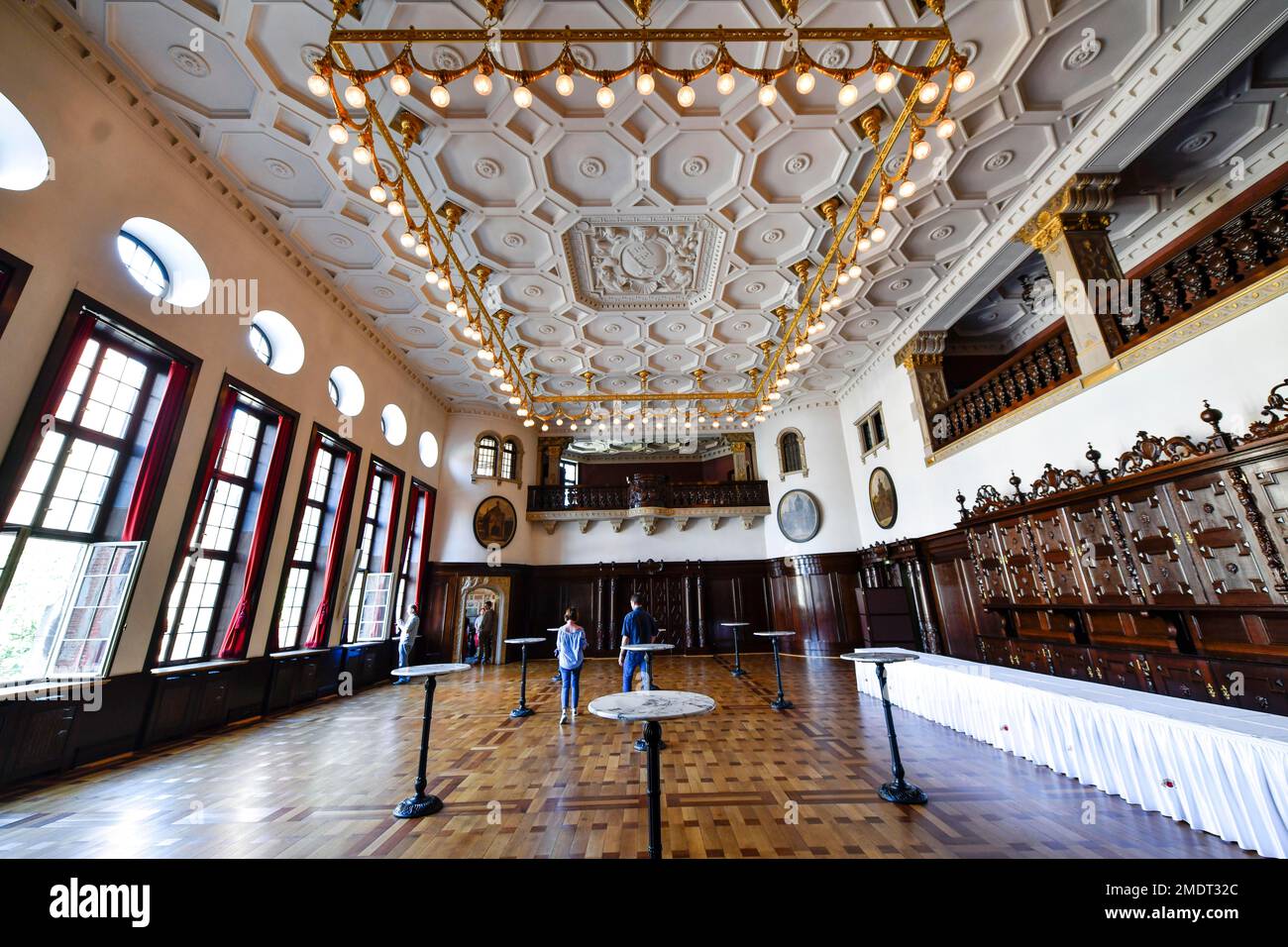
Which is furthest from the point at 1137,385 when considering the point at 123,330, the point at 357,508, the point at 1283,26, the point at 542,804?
the point at 357,508

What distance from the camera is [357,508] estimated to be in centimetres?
816

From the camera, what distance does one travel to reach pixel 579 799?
10.5 ft

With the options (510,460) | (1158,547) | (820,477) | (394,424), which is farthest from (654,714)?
(510,460)

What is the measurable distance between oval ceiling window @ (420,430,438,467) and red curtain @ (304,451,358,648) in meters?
2.81

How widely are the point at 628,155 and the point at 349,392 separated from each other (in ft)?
22.3

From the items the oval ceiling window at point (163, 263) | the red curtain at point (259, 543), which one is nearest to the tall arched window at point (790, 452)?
the red curtain at point (259, 543)

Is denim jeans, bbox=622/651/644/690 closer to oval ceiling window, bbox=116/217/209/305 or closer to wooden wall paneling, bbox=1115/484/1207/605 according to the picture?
wooden wall paneling, bbox=1115/484/1207/605

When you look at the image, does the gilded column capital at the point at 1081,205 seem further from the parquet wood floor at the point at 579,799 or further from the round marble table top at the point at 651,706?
the round marble table top at the point at 651,706

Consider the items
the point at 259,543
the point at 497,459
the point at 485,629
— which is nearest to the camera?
the point at 259,543

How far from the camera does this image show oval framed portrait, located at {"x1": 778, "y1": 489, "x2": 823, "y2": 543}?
38.5ft

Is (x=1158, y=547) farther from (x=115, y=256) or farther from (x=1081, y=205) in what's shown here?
(x=115, y=256)

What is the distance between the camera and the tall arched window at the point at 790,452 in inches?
488

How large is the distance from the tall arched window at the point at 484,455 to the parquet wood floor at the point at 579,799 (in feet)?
25.0

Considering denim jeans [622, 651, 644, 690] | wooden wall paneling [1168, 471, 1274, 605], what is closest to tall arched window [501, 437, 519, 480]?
denim jeans [622, 651, 644, 690]
